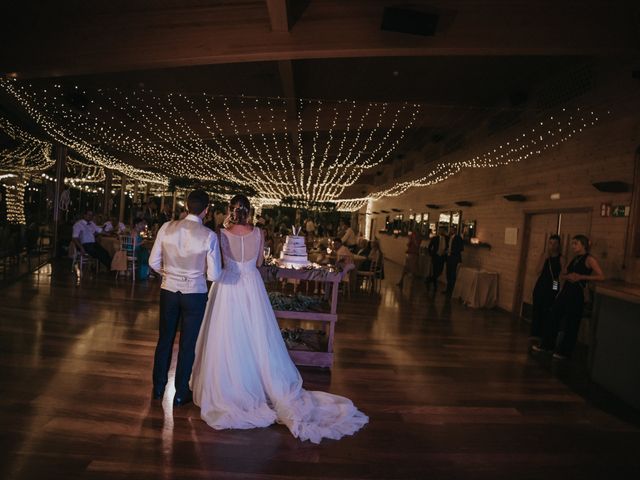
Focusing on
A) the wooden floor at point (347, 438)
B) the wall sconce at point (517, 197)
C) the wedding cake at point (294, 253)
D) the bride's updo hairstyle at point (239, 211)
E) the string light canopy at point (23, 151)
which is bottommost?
the wooden floor at point (347, 438)

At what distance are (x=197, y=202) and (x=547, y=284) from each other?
16.2ft

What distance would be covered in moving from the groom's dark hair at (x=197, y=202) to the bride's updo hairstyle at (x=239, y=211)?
0.24 metres

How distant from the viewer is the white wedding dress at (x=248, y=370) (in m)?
3.25

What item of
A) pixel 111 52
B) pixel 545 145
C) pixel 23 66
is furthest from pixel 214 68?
pixel 545 145

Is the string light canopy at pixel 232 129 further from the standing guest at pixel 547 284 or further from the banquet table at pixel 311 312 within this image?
the banquet table at pixel 311 312

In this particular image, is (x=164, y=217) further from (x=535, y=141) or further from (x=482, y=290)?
(x=535, y=141)

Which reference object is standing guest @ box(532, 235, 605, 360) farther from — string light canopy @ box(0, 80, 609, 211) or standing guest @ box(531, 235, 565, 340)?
string light canopy @ box(0, 80, 609, 211)

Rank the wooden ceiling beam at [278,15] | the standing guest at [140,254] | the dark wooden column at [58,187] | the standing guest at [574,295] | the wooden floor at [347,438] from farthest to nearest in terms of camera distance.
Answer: the dark wooden column at [58,187] → the standing guest at [140,254] → the standing guest at [574,295] → the wooden ceiling beam at [278,15] → the wooden floor at [347,438]

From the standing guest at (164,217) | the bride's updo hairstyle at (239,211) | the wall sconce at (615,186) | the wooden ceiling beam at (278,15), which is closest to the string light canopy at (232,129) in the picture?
the wall sconce at (615,186)

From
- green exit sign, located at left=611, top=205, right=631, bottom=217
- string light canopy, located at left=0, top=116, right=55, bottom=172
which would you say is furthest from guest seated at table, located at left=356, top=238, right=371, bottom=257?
string light canopy, located at left=0, top=116, right=55, bottom=172

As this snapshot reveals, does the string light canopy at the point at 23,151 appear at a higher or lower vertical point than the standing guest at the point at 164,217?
higher

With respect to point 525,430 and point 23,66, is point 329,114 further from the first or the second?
point 525,430

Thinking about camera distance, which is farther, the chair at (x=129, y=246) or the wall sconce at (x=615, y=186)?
the chair at (x=129, y=246)

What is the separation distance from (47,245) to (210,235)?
994 cm
